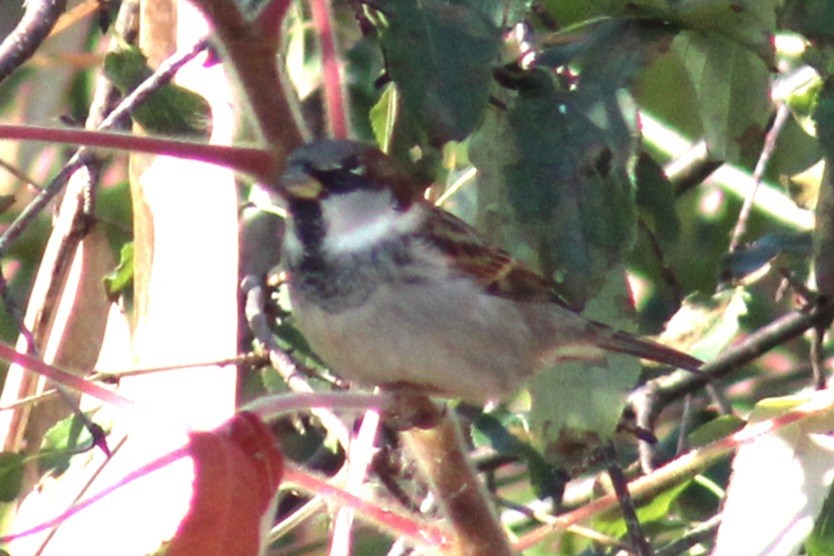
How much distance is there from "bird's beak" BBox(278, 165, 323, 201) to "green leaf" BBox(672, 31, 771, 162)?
0.39 m

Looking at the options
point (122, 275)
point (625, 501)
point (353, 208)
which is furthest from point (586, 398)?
point (122, 275)

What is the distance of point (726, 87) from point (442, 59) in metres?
0.33

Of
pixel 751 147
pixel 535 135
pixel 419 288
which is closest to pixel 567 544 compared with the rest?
pixel 419 288

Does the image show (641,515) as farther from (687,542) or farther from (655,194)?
(655,194)

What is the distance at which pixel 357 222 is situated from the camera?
1.53 m

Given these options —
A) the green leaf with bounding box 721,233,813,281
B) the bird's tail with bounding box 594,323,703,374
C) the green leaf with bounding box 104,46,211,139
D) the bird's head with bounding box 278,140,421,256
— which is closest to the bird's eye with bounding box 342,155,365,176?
the bird's head with bounding box 278,140,421,256

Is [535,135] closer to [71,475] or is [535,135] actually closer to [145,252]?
[145,252]

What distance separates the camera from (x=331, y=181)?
1.44 m

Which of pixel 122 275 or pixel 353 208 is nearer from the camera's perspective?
pixel 353 208

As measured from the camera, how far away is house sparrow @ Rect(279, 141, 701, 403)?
1448 millimetres

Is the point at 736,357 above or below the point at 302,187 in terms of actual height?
below

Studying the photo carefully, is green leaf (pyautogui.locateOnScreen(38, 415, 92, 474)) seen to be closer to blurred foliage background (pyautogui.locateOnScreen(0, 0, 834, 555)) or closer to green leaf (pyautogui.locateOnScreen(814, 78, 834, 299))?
blurred foliage background (pyautogui.locateOnScreen(0, 0, 834, 555))

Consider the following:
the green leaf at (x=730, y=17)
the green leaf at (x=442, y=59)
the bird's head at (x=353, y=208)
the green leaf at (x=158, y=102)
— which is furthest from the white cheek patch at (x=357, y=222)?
the green leaf at (x=730, y=17)

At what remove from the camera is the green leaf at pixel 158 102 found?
5.01ft
